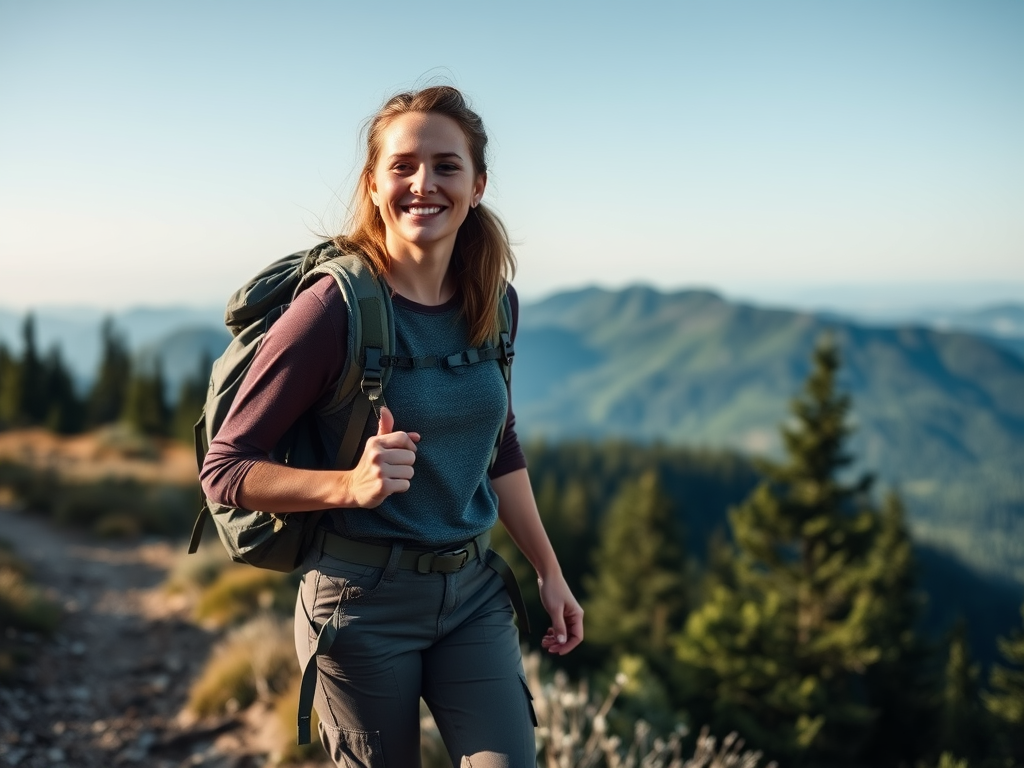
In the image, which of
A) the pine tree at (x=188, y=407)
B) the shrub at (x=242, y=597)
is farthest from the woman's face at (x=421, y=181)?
the pine tree at (x=188, y=407)

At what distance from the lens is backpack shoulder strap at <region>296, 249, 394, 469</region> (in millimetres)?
1986

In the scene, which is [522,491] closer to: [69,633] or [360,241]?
[360,241]

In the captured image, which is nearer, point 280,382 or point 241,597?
point 280,382

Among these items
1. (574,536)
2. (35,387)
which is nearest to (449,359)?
(35,387)

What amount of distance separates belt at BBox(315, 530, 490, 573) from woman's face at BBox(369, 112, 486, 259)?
75 cm

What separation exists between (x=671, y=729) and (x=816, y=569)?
16092 millimetres

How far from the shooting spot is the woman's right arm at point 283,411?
1.93 metres

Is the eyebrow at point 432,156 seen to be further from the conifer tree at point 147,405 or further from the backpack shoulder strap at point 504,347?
the conifer tree at point 147,405

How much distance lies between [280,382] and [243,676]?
182 inches

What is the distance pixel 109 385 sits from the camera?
3559cm

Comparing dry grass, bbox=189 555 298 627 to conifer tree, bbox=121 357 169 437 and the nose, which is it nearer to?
the nose

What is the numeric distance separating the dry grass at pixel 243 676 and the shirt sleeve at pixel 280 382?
4007 millimetres

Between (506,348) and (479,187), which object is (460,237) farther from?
(506,348)

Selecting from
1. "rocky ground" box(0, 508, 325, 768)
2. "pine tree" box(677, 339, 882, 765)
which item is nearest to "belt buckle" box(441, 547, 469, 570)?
"rocky ground" box(0, 508, 325, 768)
